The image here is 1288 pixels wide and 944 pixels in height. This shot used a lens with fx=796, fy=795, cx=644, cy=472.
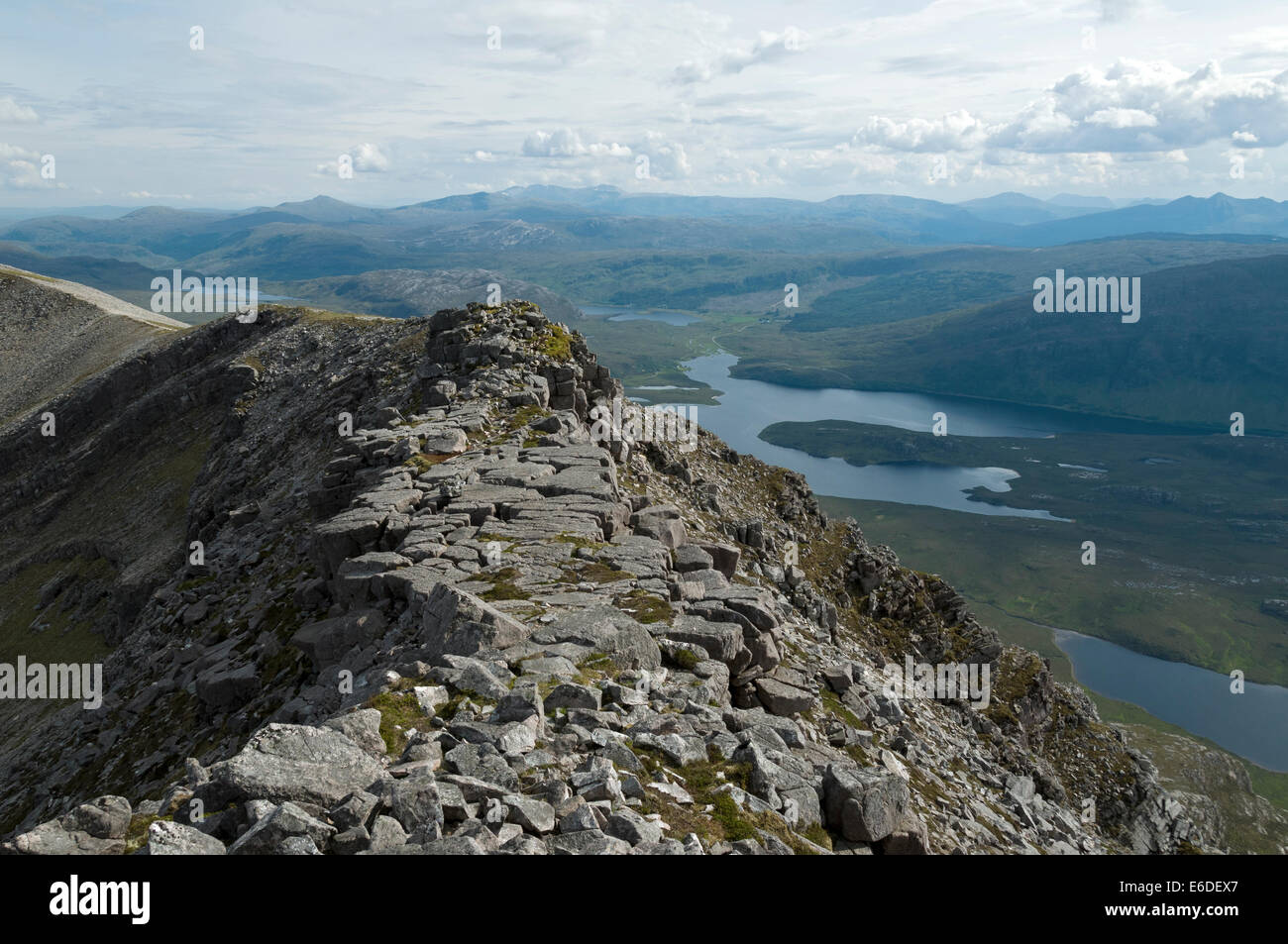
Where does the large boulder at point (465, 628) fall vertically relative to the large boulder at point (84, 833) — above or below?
above

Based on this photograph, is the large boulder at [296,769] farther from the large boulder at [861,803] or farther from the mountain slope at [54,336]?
the mountain slope at [54,336]

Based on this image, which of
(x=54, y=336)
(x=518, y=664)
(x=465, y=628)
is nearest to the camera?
(x=518, y=664)

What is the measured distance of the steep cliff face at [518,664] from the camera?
13.7m

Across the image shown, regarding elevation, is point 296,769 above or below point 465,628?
below

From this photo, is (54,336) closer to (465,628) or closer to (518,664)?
(465,628)

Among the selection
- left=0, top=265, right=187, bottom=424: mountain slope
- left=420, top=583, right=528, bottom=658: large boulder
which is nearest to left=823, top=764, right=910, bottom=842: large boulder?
left=420, top=583, right=528, bottom=658: large boulder

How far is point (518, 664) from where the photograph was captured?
19344mm

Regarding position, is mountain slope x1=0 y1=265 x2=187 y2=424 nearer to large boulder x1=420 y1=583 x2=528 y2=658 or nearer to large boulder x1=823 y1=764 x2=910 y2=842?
large boulder x1=420 y1=583 x2=528 y2=658

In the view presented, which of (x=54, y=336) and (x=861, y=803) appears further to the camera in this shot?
(x=54, y=336)

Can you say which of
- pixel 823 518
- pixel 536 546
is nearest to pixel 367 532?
pixel 536 546

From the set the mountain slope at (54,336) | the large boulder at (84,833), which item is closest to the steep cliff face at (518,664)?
the large boulder at (84,833)

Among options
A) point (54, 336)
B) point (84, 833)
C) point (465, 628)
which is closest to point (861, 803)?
point (465, 628)

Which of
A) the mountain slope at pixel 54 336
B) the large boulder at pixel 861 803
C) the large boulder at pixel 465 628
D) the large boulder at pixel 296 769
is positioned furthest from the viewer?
the mountain slope at pixel 54 336

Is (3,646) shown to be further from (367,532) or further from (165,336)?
(165,336)
